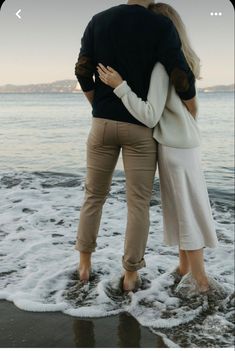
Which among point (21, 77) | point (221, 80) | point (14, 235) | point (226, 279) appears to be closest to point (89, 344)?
point (226, 279)

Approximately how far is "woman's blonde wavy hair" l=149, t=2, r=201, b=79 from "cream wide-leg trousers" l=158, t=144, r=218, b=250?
0.35 metres

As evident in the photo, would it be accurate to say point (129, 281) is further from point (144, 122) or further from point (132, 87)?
point (132, 87)

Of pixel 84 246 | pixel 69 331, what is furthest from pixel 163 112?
pixel 69 331

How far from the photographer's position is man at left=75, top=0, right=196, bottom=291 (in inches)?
68.3

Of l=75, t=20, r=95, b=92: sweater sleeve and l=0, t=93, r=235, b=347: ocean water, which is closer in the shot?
l=0, t=93, r=235, b=347: ocean water

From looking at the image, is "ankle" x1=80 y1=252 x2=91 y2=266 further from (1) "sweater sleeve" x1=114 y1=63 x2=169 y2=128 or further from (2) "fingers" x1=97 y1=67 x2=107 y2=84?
(2) "fingers" x1=97 y1=67 x2=107 y2=84

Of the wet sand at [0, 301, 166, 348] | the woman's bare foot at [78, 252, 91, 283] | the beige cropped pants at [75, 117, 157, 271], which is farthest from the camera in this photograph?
the woman's bare foot at [78, 252, 91, 283]

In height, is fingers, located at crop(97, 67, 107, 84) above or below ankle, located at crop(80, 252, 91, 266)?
above

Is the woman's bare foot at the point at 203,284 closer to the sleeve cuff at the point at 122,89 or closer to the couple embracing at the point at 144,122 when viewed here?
the couple embracing at the point at 144,122

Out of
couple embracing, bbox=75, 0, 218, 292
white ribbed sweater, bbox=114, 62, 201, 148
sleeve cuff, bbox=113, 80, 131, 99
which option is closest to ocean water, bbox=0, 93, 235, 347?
couple embracing, bbox=75, 0, 218, 292

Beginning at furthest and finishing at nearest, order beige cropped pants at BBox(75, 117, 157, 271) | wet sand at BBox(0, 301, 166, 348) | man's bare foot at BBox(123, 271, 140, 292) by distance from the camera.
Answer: man's bare foot at BBox(123, 271, 140, 292), beige cropped pants at BBox(75, 117, 157, 271), wet sand at BBox(0, 301, 166, 348)

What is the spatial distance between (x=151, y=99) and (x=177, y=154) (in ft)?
0.85

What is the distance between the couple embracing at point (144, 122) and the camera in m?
1.76

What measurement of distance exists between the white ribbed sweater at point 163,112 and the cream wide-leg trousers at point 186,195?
0.05 m
